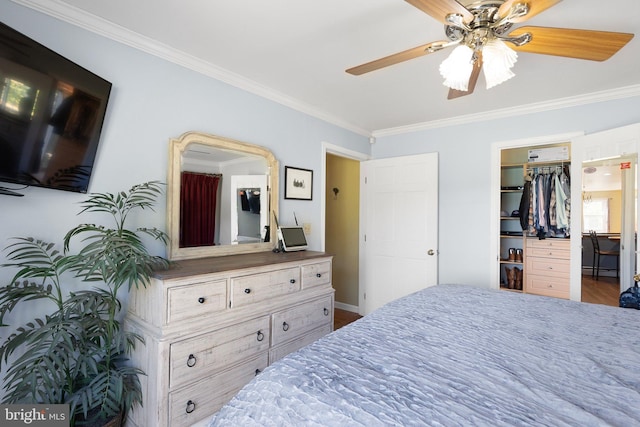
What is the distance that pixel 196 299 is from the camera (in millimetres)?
1625

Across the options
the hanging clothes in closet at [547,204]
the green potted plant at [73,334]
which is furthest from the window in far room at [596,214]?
the green potted plant at [73,334]

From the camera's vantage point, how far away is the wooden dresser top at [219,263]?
1.58m

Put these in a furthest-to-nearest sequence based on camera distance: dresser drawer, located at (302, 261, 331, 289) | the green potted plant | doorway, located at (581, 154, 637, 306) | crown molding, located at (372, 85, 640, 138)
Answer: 1. doorway, located at (581, 154, 637, 306)
2. crown molding, located at (372, 85, 640, 138)
3. dresser drawer, located at (302, 261, 331, 289)
4. the green potted plant

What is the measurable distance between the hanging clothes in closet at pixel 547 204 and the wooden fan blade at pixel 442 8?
11.4 ft

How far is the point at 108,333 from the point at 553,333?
2023 millimetres

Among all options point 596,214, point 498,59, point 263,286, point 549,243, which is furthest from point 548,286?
point 263,286

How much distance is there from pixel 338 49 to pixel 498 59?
96cm

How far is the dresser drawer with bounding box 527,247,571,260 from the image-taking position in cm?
373

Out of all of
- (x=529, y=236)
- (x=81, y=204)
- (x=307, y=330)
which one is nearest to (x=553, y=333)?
(x=307, y=330)

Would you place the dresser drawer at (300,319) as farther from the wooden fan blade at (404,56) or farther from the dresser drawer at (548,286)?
the dresser drawer at (548,286)

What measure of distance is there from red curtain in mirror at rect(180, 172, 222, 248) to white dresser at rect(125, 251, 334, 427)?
0.18m

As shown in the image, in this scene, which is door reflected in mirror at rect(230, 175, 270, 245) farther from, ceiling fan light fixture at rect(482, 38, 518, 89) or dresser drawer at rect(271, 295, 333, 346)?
ceiling fan light fixture at rect(482, 38, 518, 89)

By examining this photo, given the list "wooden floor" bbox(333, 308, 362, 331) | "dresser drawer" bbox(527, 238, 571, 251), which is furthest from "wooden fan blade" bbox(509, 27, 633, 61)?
"wooden floor" bbox(333, 308, 362, 331)

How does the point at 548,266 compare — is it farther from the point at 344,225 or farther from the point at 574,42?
the point at 574,42
